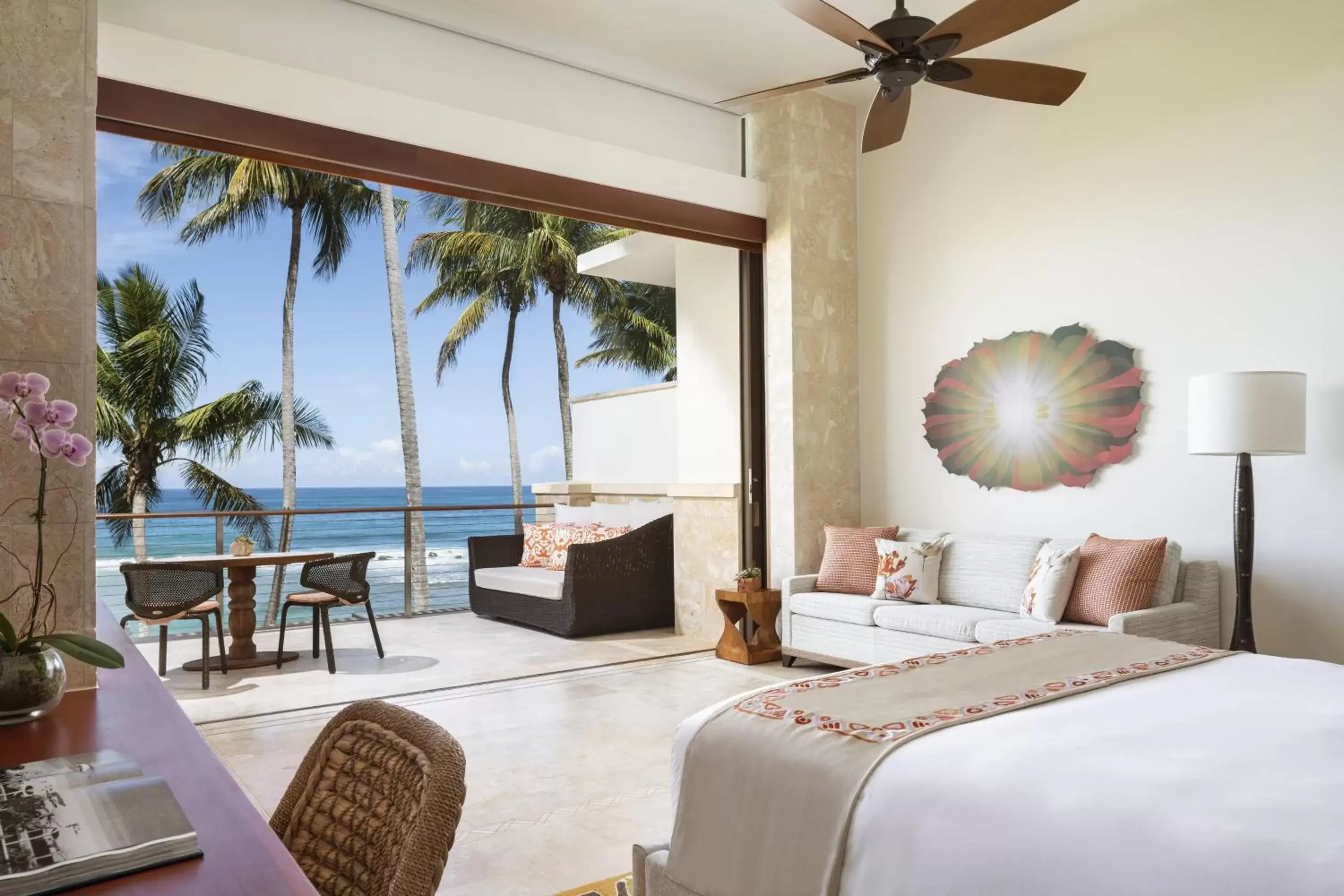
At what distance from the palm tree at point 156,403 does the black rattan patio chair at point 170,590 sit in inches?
265

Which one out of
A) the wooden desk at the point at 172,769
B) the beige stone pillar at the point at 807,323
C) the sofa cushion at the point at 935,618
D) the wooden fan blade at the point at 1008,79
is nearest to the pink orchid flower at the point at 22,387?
the wooden desk at the point at 172,769

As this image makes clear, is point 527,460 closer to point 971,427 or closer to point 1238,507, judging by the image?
point 971,427

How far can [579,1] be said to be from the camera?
14.8 ft

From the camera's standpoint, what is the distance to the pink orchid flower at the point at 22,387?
1.52 metres

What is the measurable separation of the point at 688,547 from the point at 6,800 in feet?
18.0

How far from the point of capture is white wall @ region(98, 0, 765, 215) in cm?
388

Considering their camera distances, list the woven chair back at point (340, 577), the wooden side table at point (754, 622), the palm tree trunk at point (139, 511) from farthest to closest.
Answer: the palm tree trunk at point (139, 511) → the wooden side table at point (754, 622) → the woven chair back at point (340, 577)

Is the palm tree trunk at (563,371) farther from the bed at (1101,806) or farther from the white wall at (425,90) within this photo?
the bed at (1101,806)

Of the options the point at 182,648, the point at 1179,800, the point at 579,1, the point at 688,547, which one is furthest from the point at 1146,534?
the point at 182,648

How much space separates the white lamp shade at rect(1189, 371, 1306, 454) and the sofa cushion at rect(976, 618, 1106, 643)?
99 centimetres

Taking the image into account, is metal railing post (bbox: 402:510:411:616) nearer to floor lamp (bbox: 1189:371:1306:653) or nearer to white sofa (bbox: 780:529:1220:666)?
white sofa (bbox: 780:529:1220:666)

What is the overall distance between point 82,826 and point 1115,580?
13.5ft

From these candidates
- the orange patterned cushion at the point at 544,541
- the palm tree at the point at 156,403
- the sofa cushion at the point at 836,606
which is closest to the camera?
the sofa cushion at the point at 836,606

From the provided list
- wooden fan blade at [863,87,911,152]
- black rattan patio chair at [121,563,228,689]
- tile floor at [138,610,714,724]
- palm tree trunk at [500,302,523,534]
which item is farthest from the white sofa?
palm tree trunk at [500,302,523,534]
